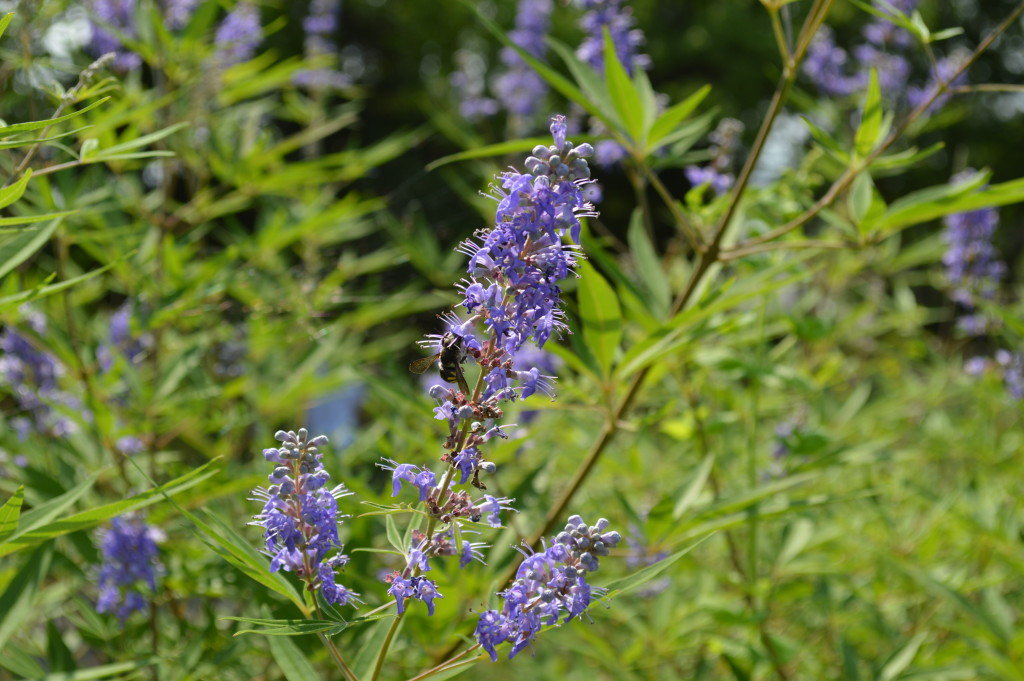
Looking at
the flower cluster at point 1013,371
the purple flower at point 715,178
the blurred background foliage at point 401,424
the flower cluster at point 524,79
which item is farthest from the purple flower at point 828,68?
the purple flower at point 715,178

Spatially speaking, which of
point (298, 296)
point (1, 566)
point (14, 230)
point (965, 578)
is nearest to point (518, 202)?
point (14, 230)

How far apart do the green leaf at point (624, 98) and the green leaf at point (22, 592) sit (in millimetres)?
1664

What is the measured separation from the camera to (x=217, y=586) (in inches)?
95.2

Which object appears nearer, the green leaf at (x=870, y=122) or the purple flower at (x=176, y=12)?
the green leaf at (x=870, y=122)

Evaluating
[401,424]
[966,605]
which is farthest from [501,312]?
[966,605]

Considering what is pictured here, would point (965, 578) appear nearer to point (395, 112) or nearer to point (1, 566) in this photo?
point (1, 566)

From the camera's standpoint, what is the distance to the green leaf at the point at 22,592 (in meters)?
1.82

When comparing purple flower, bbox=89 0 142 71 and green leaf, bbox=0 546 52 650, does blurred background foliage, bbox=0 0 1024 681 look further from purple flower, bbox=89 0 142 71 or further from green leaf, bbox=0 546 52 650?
purple flower, bbox=89 0 142 71

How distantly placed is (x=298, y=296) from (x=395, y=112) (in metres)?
17.3

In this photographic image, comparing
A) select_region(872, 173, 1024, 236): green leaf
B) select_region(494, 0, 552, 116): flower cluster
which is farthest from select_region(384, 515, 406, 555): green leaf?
select_region(494, 0, 552, 116): flower cluster

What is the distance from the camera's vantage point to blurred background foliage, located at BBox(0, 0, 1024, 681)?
2.04 meters

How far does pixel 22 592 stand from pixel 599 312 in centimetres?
140

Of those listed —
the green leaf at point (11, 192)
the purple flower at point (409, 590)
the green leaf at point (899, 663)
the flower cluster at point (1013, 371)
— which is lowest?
the flower cluster at point (1013, 371)

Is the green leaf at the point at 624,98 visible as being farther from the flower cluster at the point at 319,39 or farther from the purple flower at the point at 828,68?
the flower cluster at the point at 319,39
